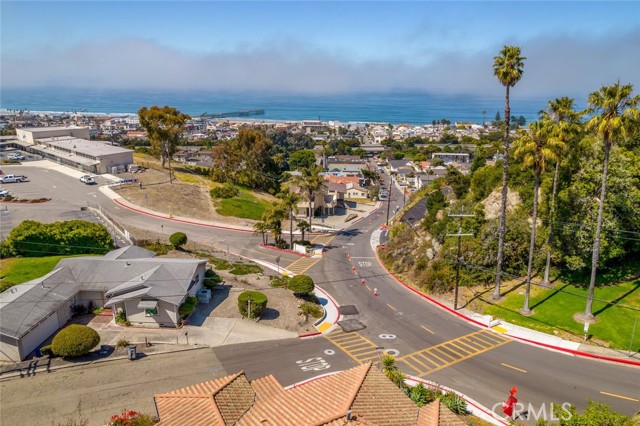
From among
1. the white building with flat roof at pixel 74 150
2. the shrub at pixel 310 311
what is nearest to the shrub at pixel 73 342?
the shrub at pixel 310 311

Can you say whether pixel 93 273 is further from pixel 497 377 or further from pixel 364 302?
pixel 497 377

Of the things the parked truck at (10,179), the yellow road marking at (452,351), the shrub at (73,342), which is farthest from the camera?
the parked truck at (10,179)

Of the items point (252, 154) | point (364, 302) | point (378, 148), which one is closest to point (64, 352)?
point (364, 302)

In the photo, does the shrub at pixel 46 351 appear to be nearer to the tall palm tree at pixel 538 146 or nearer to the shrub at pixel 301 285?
the shrub at pixel 301 285

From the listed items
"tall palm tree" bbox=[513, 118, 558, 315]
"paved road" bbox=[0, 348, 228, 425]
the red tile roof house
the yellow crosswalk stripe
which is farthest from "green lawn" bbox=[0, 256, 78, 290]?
"tall palm tree" bbox=[513, 118, 558, 315]

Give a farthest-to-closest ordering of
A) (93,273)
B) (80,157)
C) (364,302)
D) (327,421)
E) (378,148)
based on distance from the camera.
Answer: (378,148)
(80,157)
(364,302)
(93,273)
(327,421)
